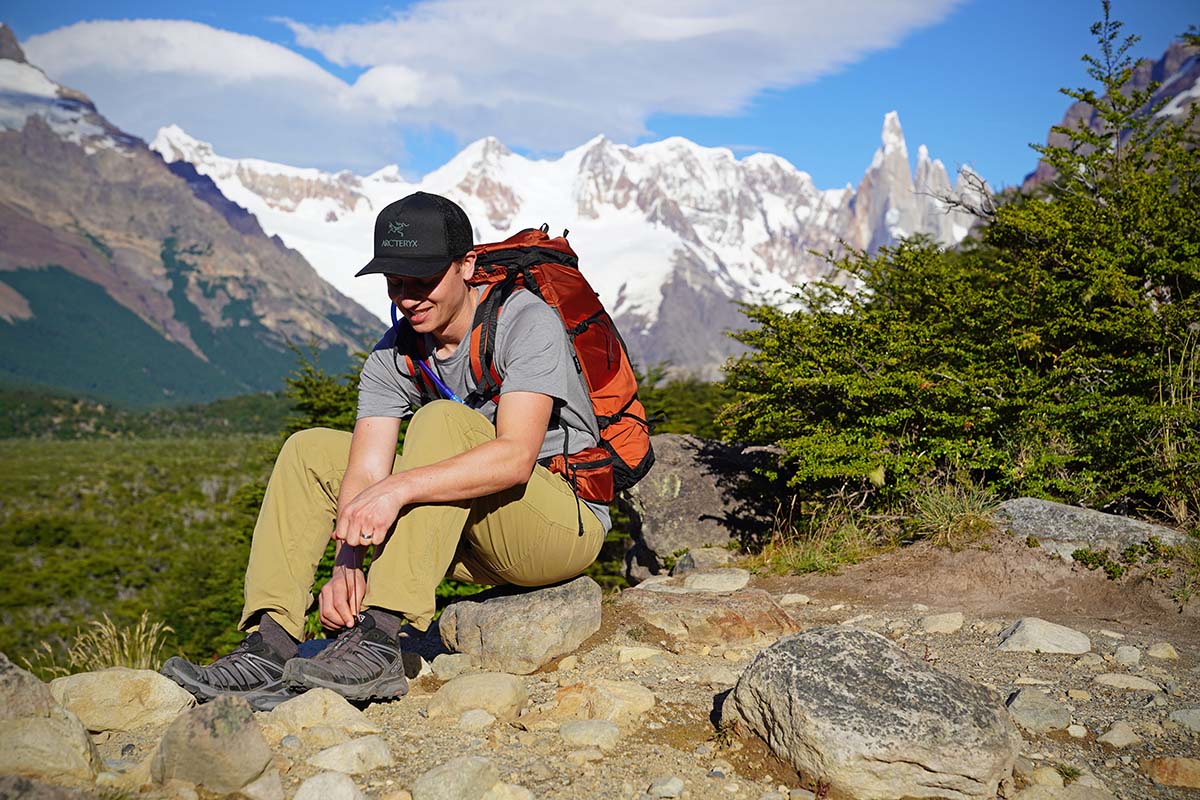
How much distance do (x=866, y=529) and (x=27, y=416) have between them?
488ft

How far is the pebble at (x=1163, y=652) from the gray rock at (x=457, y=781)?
3.07 m

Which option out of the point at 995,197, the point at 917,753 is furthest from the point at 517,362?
the point at 995,197

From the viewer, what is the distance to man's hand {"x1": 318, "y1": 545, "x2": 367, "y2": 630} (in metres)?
3.59

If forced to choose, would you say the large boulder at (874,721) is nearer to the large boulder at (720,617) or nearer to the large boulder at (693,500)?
the large boulder at (720,617)

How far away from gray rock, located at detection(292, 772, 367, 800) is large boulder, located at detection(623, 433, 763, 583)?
5890 millimetres

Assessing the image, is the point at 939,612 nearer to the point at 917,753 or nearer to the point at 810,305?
the point at 917,753

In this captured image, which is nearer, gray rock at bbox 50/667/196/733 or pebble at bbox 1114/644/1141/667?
gray rock at bbox 50/667/196/733

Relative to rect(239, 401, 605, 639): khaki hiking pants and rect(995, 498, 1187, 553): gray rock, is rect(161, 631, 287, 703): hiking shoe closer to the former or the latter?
rect(239, 401, 605, 639): khaki hiking pants

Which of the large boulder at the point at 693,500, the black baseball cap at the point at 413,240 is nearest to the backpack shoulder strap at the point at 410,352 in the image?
the black baseball cap at the point at 413,240

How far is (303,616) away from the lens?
369 centimetres

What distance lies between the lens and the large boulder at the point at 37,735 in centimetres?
256

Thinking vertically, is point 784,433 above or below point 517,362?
below

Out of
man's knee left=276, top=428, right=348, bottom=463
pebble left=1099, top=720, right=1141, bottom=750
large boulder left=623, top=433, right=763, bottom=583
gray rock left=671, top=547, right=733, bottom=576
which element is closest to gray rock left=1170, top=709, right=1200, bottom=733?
pebble left=1099, top=720, right=1141, bottom=750

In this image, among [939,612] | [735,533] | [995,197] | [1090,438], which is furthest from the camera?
[995,197]
